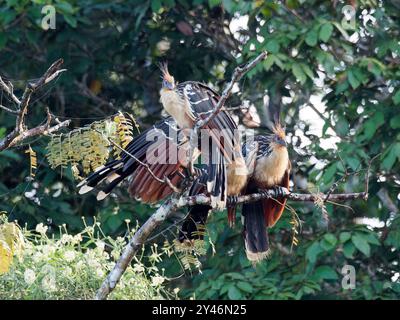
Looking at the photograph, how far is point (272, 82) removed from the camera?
739 cm

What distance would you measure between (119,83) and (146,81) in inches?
9.5

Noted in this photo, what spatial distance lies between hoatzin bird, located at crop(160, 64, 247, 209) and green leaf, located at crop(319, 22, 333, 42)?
125 centimetres

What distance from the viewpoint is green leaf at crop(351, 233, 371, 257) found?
6.61 meters

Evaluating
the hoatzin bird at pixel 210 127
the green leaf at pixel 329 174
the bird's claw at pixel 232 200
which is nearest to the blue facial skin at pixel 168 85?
the hoatzin bird at pixel 210 127

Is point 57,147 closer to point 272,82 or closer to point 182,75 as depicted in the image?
point 272,82

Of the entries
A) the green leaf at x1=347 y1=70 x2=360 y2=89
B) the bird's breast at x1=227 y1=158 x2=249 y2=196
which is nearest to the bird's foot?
the bird's breast at x1=227 y1=158 x2=249 y2=196

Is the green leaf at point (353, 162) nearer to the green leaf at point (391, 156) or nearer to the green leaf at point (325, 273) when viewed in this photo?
the green leaf at point (391, 156)

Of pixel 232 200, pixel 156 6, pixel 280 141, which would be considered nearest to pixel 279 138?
pixel 280 141

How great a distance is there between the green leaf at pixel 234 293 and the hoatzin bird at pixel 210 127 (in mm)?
1223

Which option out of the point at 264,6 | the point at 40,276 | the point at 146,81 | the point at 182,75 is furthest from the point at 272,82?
the point at 40,276

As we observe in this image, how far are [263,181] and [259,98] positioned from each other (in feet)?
6.87

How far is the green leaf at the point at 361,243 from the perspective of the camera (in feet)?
21.7

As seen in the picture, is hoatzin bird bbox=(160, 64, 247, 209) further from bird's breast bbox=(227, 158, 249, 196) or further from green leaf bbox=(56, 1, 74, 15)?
green leaf bbox=(56, 1, 74, 15)

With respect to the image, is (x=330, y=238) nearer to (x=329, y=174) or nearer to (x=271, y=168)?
(x=329, y=174)
